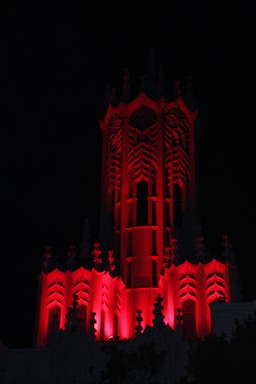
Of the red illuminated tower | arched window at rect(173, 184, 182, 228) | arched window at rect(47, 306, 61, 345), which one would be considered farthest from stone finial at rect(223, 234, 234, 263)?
arched window at rect(47, 306, 61, 345)

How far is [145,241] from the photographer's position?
5056 centimetres

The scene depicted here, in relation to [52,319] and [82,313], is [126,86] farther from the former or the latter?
[52,319]

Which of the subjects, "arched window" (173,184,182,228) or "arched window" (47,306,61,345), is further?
"arched window" (173,184,182,228)

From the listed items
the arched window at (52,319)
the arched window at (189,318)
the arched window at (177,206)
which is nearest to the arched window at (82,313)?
the arched window at (52,319)

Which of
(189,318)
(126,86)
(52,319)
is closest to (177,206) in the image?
(189,318)

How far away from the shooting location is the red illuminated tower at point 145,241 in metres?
46.7

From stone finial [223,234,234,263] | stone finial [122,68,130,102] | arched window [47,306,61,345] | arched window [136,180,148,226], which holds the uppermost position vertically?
stone finial [122,68,130,102]

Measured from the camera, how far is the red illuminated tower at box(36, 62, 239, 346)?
46.7 meters

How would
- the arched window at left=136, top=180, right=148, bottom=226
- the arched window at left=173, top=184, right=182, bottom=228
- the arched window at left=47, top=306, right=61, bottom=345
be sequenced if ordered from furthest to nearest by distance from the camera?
1. the arched window at left=173, top=184, right=182, bottom=228
2. the arched window at left=136, top=180, right=148, bottom=226
3. the arched window at left=47, top=306, right=61, bottom=345

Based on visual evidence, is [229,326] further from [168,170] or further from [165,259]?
[168,170]

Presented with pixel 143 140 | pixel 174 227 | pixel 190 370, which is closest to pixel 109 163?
pixel 143 140

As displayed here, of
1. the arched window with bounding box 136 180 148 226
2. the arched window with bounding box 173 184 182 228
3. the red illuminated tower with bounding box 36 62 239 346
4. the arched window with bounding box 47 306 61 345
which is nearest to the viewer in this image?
the arched window with bounding box 47 306 61 345

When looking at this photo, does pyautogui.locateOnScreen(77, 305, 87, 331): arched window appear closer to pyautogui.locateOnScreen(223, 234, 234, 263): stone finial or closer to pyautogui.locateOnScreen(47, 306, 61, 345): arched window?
pyautogui.locateOnScreen(47, 306, 61, 345): arched window

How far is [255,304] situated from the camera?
133 ft
